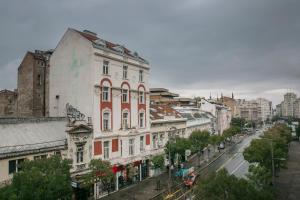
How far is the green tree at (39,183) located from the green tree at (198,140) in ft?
116

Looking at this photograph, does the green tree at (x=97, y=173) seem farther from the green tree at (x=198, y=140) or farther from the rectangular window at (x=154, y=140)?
the green tree at (x=198, y=140)

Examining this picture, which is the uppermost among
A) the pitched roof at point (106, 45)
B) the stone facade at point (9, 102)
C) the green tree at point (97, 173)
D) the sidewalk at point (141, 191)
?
the pitched roof at point (106, 45)

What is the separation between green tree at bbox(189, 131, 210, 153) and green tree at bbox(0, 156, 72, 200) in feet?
116

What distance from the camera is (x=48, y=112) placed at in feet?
151

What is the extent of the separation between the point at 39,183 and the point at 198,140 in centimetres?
4145

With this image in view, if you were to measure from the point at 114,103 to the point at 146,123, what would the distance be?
9171 mm

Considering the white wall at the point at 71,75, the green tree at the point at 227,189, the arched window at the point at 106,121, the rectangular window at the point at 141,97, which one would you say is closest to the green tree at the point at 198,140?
the rectangular window at the point at 141,97

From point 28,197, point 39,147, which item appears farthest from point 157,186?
point 28,197

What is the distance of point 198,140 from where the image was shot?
5997 cm

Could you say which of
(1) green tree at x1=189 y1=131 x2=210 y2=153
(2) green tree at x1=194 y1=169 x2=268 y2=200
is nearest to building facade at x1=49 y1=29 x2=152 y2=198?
(1) green tree at x1=189 y1=131 x2=210 y2=153

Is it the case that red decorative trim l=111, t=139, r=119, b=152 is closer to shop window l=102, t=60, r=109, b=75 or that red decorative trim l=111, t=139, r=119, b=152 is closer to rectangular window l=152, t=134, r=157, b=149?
shop window l=102, t=60, r=109, b=75

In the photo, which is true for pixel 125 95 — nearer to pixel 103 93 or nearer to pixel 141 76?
pixel 103 93

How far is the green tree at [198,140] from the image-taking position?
57.5 meters

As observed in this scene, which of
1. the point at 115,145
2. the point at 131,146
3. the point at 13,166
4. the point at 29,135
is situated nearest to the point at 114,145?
the point at 115,145
